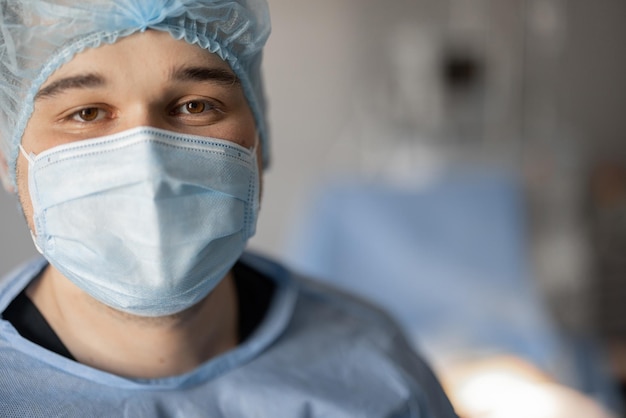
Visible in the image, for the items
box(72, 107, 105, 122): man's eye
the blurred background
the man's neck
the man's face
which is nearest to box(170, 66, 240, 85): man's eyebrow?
the man's face

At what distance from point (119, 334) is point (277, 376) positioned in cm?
24

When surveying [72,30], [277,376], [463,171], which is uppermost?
[72,30]

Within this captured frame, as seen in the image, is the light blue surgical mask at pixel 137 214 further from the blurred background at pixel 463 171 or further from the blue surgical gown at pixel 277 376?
the blurred background at pixel 463 171

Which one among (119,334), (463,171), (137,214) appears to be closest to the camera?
(137,214)

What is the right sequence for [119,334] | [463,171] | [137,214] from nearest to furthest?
[137,214] → [119,334] → [463,171]

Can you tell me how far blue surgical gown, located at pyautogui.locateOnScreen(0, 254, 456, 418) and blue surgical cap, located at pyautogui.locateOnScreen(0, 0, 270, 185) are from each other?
275 mm

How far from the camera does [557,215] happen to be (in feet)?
12.3

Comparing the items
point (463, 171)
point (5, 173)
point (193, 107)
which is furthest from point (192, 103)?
point (463, 171)

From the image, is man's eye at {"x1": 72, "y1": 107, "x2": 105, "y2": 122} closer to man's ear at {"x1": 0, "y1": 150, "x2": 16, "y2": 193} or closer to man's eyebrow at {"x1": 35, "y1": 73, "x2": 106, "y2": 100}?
man's eyebrow at {"x1": 35, "y1": 73, "x2": 106, "y2": 100}

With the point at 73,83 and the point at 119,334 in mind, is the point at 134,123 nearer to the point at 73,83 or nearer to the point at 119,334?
the point at 73,83

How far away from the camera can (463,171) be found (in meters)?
3.44

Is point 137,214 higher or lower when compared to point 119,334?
higher

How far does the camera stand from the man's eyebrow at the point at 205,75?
1020 mm

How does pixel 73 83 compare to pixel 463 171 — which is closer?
pixel 73 83
